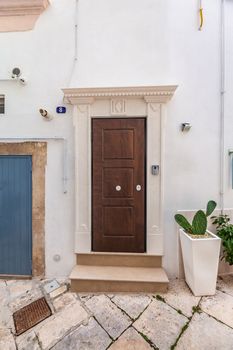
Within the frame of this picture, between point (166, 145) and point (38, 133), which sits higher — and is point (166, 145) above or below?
below

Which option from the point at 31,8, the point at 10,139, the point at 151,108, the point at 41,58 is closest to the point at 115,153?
the point at 151,108

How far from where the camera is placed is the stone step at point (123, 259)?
8.43ft

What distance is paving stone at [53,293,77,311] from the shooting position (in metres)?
2.12

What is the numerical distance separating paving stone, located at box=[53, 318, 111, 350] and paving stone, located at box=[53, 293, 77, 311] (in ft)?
1.21

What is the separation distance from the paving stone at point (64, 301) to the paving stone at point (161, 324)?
2.56 feet

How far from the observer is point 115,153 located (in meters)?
2.58

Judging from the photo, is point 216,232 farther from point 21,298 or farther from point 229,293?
point 21,298

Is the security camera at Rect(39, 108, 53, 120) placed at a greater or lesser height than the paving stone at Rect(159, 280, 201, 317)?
greater

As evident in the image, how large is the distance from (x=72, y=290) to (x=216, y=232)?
207cm

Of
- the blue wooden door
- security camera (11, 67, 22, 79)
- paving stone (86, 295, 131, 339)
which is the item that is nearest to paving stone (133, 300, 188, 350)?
paving stone (86, 295, 131, 339)

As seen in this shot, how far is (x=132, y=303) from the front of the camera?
2119 millimetres

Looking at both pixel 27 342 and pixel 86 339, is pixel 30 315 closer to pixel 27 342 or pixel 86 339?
pixel 27 342

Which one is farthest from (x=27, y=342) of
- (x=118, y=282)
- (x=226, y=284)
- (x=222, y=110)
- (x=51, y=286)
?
(x=222, y=110)

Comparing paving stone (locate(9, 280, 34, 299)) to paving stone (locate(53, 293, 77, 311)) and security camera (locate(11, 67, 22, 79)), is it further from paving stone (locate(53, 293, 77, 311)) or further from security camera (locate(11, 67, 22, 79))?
security camera (locate(11, 67, 22, 79))
